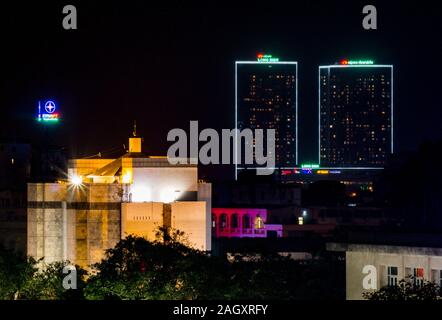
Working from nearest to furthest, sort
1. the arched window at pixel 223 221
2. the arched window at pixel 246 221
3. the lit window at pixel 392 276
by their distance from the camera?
the lit window at pixel 392 276
the arched window at pixel 246 221
the arched window at pixel 223 221

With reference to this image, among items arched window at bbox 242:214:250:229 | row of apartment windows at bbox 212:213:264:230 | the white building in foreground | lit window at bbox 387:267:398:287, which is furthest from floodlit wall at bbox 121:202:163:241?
arched window at bbox 242:214:250:229

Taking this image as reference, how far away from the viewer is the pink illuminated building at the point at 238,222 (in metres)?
89.5

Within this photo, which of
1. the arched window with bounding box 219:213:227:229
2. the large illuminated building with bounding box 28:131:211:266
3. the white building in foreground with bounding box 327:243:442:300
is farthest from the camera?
the arched window with bounding box 219:213:227:229

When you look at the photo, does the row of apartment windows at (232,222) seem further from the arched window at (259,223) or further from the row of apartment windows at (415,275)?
the row of apartment windows at (415,275)

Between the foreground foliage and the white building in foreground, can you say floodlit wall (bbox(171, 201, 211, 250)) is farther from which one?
the white building in foreground

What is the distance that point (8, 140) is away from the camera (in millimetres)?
97375

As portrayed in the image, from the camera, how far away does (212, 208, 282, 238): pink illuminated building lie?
294 ft

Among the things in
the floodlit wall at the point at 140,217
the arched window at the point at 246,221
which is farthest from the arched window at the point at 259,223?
the floodlit wall at the point at 140,217

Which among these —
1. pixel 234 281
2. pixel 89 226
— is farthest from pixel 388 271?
pixel 89 226

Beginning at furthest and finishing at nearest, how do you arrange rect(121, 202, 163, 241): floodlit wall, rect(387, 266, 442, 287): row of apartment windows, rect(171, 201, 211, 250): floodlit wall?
rect(171, 201, 211, 250): floodlit wall → rect(121, 202, 163, 241): floodlit wall → rect(387, 266, 442, 287): row of apartment windows

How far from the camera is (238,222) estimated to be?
93.8 metres

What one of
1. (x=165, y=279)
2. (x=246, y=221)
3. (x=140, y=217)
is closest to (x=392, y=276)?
(x=165, y=279)

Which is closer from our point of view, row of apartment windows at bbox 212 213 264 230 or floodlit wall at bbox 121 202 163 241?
floodlit wall at bbox 121 202 163 241

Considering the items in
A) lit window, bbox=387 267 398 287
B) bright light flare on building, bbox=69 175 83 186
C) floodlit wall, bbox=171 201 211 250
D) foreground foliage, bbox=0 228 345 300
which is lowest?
foreground foliage, bbox=0 228 345 300
